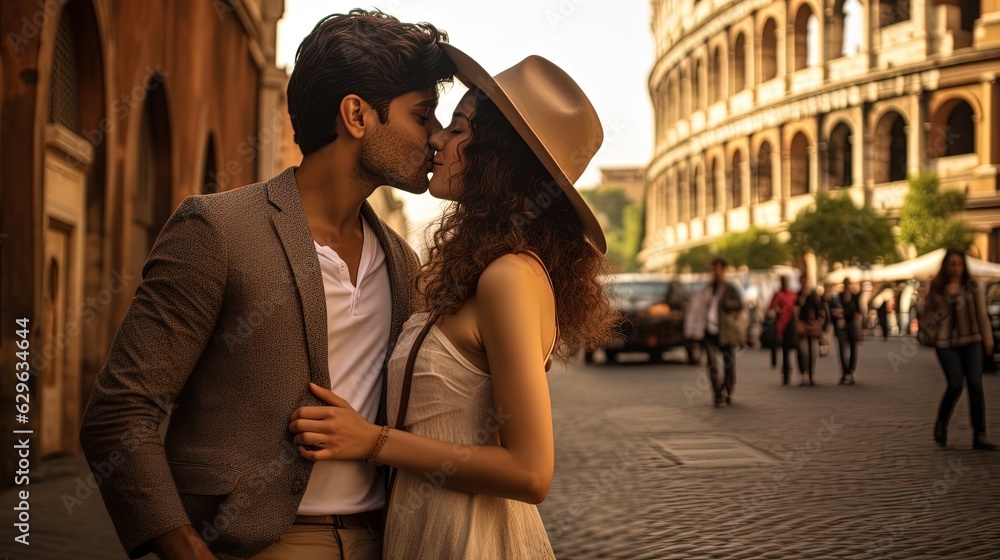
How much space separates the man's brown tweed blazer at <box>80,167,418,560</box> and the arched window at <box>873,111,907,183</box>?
45.4 m

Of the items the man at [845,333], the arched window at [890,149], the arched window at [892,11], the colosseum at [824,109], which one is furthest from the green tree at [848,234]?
the man at [845,333]

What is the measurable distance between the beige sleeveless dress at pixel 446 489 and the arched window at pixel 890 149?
45.3m

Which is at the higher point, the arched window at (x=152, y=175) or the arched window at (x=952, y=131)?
the arched window at (x=952, y=131)

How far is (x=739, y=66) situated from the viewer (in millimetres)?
52656

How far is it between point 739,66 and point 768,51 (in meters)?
2.78

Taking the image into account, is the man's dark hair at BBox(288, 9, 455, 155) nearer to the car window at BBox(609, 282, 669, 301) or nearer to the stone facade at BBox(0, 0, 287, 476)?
the stone facade at BBox(0, 0, 287, 476)

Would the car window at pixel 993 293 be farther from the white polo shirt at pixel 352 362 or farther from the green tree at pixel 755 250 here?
the green tree at pixel 755 250

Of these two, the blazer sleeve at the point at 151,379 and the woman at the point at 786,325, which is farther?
the woman at the point at 786,325

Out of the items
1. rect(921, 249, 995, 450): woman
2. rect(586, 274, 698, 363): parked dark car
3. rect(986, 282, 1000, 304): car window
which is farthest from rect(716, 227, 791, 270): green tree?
rect(921, 249, 995, 450): woman

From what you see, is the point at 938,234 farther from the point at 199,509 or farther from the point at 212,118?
the point at 199,509

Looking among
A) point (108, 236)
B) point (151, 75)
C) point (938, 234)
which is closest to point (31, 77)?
point (108, 236)

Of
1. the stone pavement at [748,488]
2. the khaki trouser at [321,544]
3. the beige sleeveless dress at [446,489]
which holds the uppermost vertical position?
→ the beige sleeveless dress at [446,489]

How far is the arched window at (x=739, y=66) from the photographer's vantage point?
52.3 metres

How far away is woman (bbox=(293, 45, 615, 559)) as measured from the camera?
1944 mm
